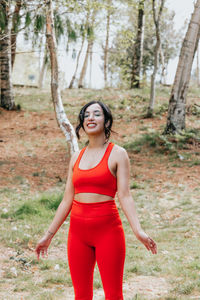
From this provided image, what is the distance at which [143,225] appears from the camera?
23.5 ft

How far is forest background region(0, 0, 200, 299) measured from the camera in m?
4.75

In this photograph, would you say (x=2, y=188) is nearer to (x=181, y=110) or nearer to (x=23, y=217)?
(x=23, y=217)

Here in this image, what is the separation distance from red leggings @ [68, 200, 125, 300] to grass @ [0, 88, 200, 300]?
166 centimetres

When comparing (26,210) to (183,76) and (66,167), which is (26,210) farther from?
(183,76)

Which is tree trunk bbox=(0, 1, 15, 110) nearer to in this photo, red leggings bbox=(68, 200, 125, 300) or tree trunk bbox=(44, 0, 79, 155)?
tree trunk bbox=(44, 0, 79, 155)

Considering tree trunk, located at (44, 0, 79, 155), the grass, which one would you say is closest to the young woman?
the grass

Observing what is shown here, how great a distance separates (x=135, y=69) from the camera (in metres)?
19.5

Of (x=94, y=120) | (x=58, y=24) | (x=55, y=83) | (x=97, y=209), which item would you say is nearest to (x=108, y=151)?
(x=94, y=120)

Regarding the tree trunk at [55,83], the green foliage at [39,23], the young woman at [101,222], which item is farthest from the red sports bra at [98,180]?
the green foliage at [39,23]

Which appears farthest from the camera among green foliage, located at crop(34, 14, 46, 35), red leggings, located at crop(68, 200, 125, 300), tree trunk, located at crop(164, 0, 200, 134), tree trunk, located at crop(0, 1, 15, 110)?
tree trunk, located at crop(0, 1, 15, 110)

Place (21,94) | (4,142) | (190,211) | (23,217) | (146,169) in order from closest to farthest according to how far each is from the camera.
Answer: (23,217)
(190,211)
(146,169)
(4,142)
(21,94)

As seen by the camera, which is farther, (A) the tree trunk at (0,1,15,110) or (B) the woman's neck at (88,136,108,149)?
(A) the tree trunk at (0,1,15,110)

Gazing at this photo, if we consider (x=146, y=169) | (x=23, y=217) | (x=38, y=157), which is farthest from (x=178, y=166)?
(x=23, y=217)

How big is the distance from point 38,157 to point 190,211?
556cm
